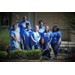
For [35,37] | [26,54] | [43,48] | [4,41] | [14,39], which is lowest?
[26,54]

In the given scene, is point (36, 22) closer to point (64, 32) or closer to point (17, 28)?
point (17, 28)

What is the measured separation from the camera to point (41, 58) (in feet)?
21.9

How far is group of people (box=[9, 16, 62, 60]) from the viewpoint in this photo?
682cm

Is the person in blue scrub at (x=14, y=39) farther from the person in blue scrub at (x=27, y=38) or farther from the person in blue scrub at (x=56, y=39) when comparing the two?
the person in blue scrub at (x=56, y=39)

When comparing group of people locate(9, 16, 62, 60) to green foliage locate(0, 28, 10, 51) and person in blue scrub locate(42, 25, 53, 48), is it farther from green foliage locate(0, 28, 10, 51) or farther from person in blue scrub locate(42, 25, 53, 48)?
green foliage locate(0, 28, 10, 51)

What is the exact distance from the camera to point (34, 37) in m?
6.86

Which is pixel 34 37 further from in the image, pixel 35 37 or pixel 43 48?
pixel 43 48

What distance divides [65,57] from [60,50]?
0.52 metres

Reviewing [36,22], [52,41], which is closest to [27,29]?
[36,22]

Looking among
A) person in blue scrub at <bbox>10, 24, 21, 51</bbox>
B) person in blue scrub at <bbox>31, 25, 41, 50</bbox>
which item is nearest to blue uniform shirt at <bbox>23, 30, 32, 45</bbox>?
person in blue scrub at <bbox>31, 25, 41, 50</bbox>

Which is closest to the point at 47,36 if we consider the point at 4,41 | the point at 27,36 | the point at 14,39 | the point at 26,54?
the point at 27,36

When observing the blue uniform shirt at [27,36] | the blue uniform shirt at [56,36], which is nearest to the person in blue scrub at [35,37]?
the blue uniform shirt at [27,36]

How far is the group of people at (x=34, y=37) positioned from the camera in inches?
269
